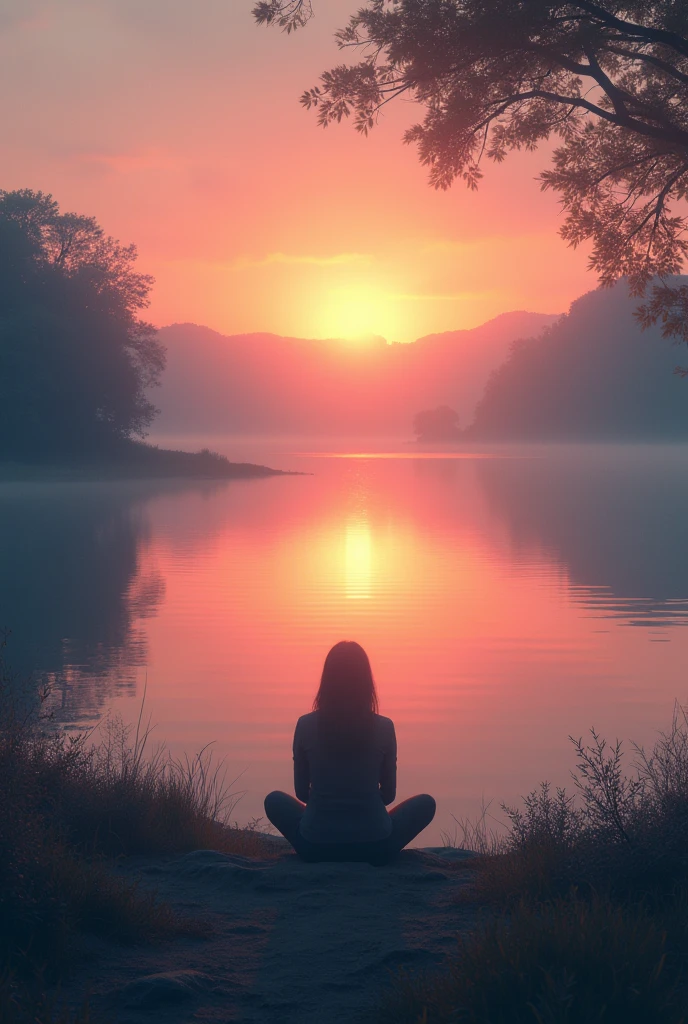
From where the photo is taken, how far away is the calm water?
11422 millimetres

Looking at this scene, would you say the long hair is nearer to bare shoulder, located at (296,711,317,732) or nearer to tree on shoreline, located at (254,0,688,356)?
bare shoulder, located at (296,711,317,732)

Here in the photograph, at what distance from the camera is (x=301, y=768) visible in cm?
639

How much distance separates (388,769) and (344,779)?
0.94 ft

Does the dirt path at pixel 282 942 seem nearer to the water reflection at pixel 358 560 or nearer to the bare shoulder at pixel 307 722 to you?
the bare shoulder at pixel 307 722

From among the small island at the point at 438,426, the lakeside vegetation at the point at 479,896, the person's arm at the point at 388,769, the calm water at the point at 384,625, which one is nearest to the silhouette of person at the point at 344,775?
the person's arm at the point at 388,769

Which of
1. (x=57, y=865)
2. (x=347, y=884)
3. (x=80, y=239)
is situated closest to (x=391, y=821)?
(x=347, y=884)

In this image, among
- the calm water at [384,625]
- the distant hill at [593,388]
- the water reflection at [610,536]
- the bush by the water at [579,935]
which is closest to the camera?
the bush by the water at [579,935]

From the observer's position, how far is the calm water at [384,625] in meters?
11.4

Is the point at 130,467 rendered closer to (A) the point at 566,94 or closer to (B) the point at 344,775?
(A) the point at 566,94

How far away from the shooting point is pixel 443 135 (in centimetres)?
1204

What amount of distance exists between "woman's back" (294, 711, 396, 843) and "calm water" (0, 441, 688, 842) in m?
2.80

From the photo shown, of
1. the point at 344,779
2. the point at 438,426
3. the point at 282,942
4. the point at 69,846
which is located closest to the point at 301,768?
the point at 344,779

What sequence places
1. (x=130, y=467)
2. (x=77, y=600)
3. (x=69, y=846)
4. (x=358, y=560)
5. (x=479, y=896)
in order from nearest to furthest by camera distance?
(x=479, y=896) < (x=69, y=846) < (x=77, y=600) < (x=358, y=560) < (x=130, y=467)

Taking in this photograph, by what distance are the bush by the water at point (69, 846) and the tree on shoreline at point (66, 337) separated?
56.7 metres
